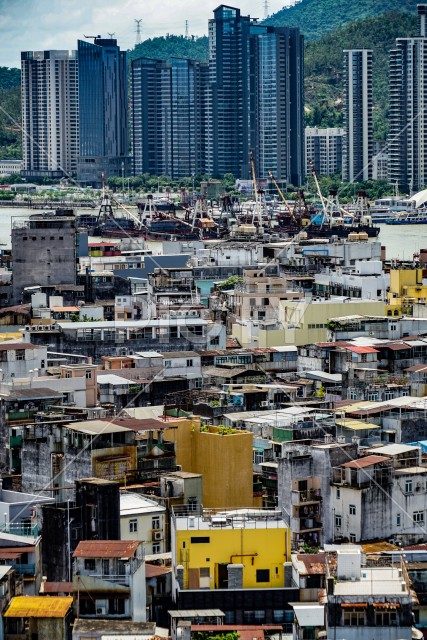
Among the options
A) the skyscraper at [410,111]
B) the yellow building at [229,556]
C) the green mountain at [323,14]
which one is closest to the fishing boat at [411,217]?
the skyscraper at [410,111]

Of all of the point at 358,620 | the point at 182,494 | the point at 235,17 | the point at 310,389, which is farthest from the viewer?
the point at 235,17

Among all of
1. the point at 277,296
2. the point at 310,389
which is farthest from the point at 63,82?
the point at 310,389

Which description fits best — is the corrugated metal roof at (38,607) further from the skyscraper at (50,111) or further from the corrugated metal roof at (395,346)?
the skyscraper at (50,111)

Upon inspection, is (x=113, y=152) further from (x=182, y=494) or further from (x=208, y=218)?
(x=182, y=494)

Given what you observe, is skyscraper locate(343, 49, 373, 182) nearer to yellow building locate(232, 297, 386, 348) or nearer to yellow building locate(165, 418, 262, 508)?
yellow building locate(232, 297, 386, 348)

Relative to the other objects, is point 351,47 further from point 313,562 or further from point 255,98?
point 313,562

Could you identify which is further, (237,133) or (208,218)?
(237,133)
